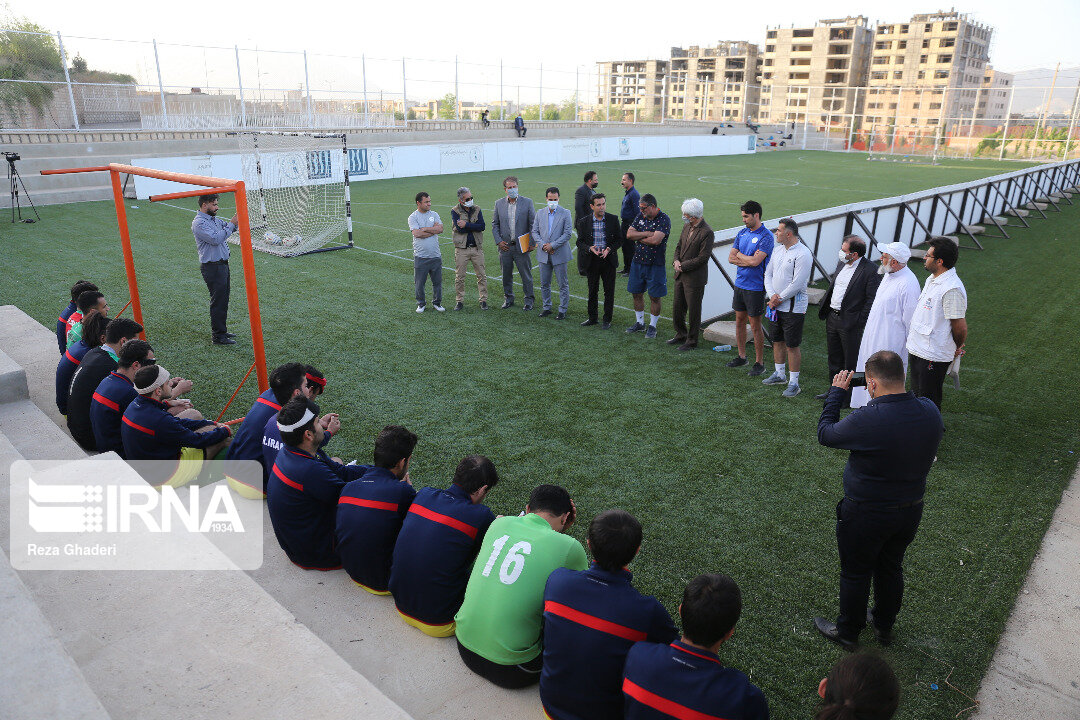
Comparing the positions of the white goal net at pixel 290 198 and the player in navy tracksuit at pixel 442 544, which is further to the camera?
the white goal net at pixel 290 198

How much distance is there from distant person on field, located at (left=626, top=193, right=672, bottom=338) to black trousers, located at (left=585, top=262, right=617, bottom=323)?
34cm

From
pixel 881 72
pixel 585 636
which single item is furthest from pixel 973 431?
pixel 881 72

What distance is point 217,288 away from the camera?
9320mm

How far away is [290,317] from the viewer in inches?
417

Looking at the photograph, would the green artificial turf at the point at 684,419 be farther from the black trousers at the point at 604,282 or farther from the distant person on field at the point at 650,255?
the distant person on field at the point at 650,255

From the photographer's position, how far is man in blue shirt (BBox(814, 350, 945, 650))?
3814mm

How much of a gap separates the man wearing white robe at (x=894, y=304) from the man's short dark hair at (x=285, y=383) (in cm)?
501

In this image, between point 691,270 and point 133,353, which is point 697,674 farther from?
point 691,270

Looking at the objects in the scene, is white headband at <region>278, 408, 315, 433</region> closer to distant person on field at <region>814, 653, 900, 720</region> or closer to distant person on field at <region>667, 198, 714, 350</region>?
distant person on field at <region>814, 653, 900, 720</region>

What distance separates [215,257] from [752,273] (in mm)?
6819

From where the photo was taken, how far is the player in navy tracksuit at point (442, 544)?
3.75 m

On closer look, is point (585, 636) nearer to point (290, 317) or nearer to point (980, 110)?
point (290, 317)

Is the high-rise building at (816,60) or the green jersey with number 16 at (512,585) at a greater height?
the high-rise building at (816,60)

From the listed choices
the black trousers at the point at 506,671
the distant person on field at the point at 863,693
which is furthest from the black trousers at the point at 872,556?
the black trousers at the point at 506,671
